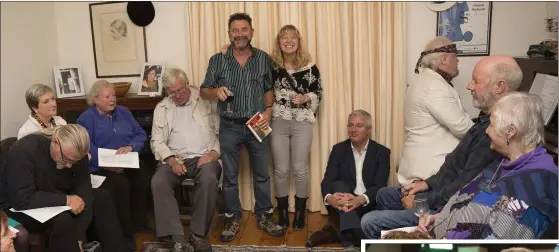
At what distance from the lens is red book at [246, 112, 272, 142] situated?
328cm

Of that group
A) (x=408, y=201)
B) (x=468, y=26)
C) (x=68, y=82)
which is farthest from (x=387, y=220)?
(x=68, y=82)

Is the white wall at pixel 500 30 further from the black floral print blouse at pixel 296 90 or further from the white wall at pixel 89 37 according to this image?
the white wall at pixel 89 37

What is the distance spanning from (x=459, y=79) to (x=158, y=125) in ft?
7.57

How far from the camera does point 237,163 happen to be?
3.45 metres

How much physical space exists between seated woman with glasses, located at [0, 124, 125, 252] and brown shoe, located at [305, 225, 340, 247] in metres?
1.40

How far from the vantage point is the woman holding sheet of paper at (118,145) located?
3.16 metres

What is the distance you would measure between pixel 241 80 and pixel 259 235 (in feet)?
3.64

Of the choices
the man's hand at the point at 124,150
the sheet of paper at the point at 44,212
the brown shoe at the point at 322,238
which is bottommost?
the brown shoe at the point at 322,238

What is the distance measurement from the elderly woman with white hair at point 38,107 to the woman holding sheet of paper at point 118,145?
0.86ft

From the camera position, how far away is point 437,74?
266 cm

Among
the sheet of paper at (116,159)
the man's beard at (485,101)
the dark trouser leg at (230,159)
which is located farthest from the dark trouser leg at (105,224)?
the man's beard at (485,101)

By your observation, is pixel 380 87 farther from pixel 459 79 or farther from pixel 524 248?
pixel 524 248

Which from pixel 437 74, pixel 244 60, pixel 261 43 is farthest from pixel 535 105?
pixel 261 43

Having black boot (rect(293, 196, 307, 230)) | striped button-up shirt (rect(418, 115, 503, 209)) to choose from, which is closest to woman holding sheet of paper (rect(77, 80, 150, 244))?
black boot (rect(293, 196, 307, 230))
